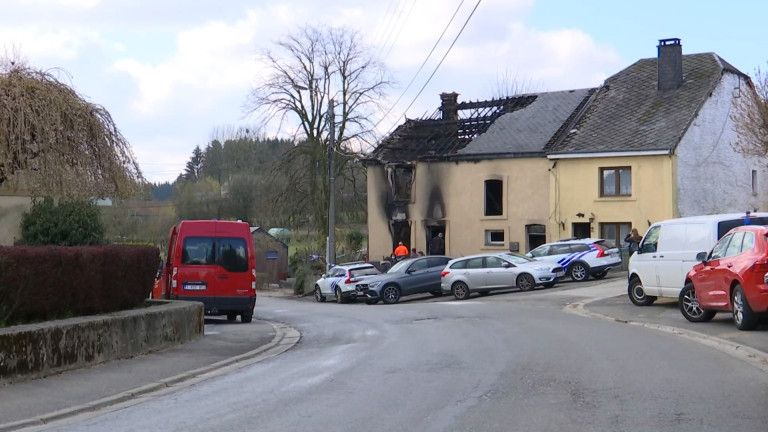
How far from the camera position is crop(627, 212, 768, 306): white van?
19.6m

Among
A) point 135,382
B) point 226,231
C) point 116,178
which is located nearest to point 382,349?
point 135,382

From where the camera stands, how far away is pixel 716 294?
16.8 m

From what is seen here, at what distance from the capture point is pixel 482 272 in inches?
1266

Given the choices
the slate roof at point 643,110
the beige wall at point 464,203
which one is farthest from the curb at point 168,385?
the beige wall at point 464,203

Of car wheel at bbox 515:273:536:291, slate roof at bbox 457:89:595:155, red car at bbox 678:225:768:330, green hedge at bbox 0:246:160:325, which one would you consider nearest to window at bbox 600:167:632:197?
slate roof at bbox 457:89:595:155

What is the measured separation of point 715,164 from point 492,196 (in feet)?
33.8

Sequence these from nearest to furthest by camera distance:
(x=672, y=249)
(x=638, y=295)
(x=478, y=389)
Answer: (x=478, y=389), (x=672, y=249), (x=638, y=295)

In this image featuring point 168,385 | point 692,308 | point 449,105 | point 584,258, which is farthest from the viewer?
point 449,105

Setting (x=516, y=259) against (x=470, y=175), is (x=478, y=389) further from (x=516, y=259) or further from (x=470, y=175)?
(x=470, y=175)

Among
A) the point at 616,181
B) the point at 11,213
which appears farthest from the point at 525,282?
the point at 11,213

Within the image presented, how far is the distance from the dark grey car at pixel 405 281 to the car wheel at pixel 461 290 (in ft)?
6.17

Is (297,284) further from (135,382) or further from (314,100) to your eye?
(135,382)

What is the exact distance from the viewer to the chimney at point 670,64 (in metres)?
43.1

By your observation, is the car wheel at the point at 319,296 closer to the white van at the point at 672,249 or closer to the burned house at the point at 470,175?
the burned house at the point at 470,175
